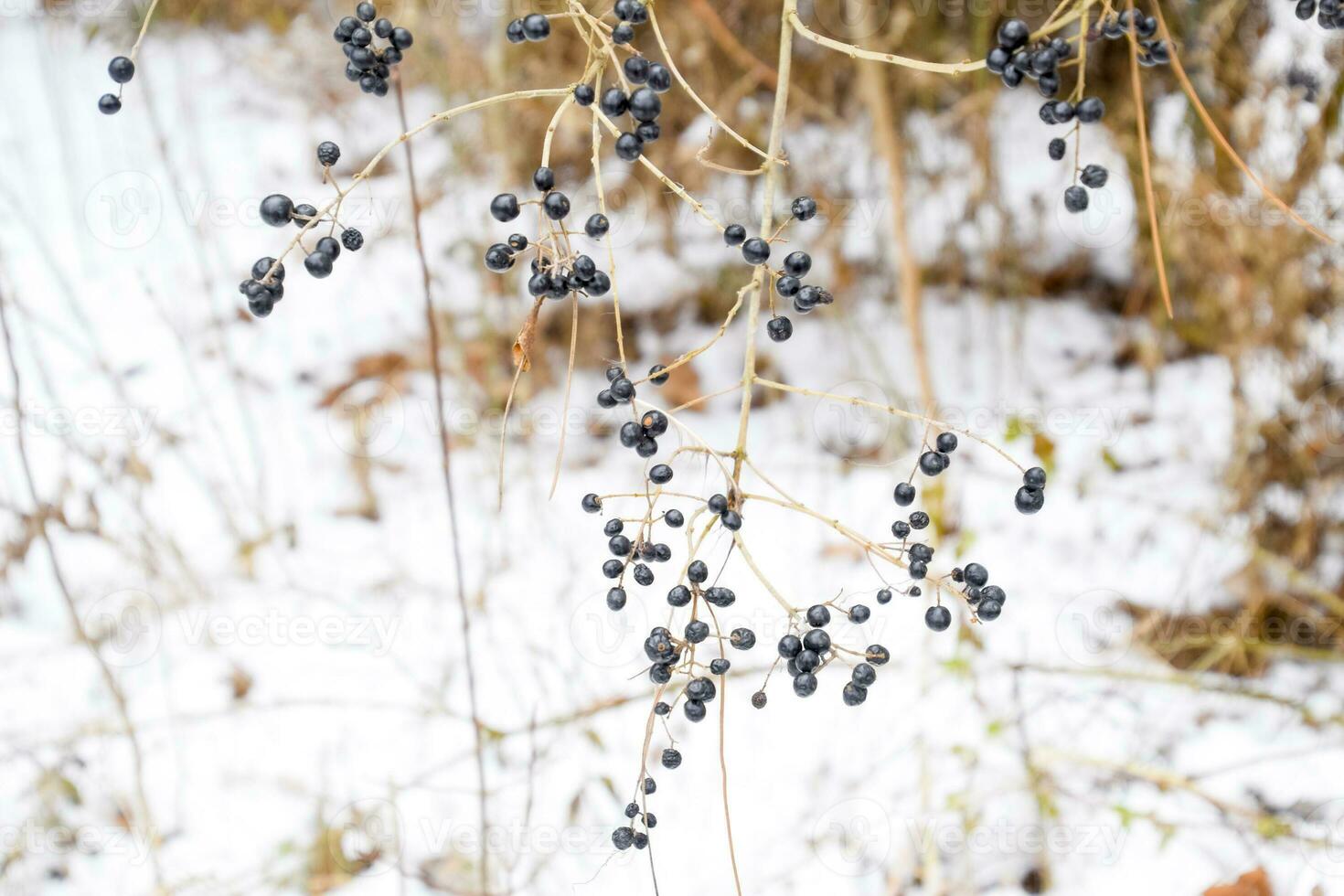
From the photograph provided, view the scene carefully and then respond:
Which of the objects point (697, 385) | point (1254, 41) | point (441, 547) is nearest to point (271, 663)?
point (441, 547)

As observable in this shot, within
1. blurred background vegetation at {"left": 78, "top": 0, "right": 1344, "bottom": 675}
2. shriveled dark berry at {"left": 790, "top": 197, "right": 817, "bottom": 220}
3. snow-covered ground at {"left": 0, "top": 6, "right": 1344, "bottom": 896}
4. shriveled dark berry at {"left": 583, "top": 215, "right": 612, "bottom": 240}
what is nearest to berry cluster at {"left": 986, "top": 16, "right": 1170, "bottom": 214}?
shriveled dark berry at {"left": 790, "top": 197, "right": 817, "bottom": 220}

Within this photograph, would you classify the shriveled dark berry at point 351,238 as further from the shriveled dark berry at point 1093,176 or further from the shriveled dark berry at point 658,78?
the shriveled dark berry at point 1093,176

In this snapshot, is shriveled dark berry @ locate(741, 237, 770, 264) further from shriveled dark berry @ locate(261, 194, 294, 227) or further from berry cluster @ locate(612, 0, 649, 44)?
shriveled dark berry @ locate(261, 194, 294, 227)

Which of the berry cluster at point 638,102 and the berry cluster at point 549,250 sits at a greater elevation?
the berry cluster at point 638,102

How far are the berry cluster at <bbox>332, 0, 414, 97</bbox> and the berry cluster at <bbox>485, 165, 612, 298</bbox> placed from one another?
0.48 ft

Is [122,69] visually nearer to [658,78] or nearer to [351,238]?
[351,238]

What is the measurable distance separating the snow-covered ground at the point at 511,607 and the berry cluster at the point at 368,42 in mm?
537

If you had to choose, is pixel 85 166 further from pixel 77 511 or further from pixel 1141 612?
pixel 1141 612

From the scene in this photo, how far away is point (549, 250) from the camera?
2.11 feet

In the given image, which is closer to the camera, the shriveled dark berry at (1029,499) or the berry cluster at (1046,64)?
the berry cluster at (1046,64)

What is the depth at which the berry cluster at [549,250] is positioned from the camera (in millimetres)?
590

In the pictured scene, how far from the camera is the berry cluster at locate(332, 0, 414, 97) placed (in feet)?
2.19

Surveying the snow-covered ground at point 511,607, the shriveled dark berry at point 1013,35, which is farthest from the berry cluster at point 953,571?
the snow-covered ground at point 511,607

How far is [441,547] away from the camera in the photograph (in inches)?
87.8
